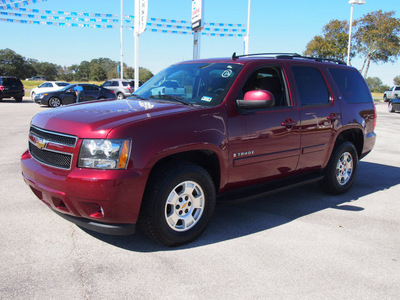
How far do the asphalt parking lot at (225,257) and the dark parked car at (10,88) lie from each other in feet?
72.8

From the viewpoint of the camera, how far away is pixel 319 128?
4719mm

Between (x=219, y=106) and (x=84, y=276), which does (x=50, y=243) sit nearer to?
(x=84, y=276)

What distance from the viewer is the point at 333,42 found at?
4247 centimetres

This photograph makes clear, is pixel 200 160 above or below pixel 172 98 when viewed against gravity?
below

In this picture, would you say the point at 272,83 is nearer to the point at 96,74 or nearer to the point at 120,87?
the point at 120,87

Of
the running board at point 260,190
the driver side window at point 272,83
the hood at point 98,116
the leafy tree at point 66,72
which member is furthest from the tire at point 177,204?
the leafy tree at point 66,72

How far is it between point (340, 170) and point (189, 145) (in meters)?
2.94

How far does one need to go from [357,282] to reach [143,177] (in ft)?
6.55

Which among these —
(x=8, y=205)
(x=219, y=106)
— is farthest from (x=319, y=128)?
(x=8, y=205)

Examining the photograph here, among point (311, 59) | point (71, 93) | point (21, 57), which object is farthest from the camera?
point (21, 57)

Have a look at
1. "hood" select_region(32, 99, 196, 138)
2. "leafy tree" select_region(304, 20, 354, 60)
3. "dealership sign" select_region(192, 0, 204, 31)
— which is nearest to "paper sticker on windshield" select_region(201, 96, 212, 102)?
"hood" select_region(32, 99, 196, 138)

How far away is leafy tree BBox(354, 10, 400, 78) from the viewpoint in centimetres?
3928

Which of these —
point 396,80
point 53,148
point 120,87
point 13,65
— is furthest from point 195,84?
point 13,65

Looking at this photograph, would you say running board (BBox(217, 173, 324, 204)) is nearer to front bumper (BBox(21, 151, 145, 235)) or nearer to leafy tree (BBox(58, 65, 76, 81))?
front bumper (BBox(21, 151, 145, 235))
